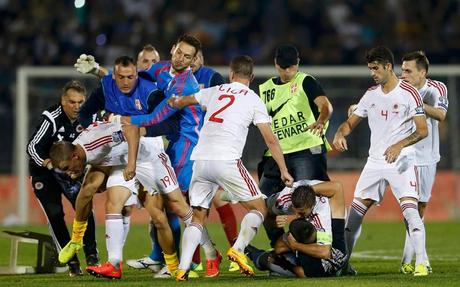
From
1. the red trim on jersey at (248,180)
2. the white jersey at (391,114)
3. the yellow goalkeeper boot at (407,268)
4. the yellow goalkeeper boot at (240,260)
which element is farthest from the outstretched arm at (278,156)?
the yellow goalkeeper boot at (407,268)

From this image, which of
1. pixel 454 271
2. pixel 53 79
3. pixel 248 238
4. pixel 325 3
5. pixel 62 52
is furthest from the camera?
pixel 325 3

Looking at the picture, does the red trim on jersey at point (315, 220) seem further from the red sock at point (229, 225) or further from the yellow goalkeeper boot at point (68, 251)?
the yellow goalkeeper boot at point (68, 251)

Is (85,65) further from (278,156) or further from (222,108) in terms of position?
(278,156)

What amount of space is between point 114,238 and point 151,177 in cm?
69

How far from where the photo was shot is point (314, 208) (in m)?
11.1

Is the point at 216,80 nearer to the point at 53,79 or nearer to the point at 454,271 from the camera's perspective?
the point at 454,271

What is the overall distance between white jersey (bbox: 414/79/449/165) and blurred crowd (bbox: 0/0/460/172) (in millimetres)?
10820

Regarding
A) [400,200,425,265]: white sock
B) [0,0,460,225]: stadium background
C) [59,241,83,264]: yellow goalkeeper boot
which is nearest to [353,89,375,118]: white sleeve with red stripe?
[400,200,425,265]: white sock

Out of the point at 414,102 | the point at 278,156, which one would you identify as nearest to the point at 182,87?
the point at 278,156

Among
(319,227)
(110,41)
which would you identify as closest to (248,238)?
(319,227)

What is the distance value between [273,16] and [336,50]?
5.26 feet

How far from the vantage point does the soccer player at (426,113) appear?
12.0 meters

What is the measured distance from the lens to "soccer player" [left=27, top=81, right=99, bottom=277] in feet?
40.1

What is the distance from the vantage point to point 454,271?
38.5 ft
